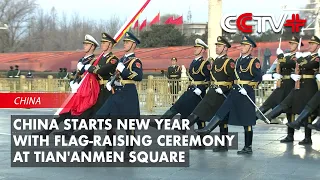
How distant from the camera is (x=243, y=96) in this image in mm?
8656

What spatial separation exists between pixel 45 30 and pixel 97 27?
6.45 metres

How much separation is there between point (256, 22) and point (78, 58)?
625 inches

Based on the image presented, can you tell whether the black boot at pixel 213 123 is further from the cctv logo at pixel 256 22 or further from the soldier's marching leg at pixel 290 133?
the cctv logo at pixel 256 22

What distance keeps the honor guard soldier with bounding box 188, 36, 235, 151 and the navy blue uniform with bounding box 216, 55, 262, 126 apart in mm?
191

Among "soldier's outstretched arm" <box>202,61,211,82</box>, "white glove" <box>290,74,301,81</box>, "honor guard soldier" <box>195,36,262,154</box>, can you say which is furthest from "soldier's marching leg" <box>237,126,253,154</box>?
"white glove" <box>290,74,301,81</box>

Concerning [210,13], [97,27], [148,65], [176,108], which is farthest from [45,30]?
[176,108]

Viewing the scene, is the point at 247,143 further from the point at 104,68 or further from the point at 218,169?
the point at 104,68

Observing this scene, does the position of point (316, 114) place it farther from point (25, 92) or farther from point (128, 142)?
point (25, 92)

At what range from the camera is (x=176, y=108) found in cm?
987

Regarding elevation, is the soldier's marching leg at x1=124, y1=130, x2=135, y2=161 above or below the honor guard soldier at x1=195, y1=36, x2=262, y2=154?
below

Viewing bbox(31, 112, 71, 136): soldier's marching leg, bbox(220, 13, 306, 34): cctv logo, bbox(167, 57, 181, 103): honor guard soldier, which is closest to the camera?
bbox(31, 112, 71, 136): soldier's marching leg

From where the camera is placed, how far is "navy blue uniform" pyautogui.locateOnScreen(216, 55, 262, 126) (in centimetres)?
859

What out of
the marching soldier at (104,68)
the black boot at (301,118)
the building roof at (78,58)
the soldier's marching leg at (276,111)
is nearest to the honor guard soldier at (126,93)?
the marching soldier at (104,68)

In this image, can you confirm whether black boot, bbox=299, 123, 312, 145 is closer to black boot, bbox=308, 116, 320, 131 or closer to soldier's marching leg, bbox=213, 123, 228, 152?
black boot, bbox=308, 116, 320, 131
